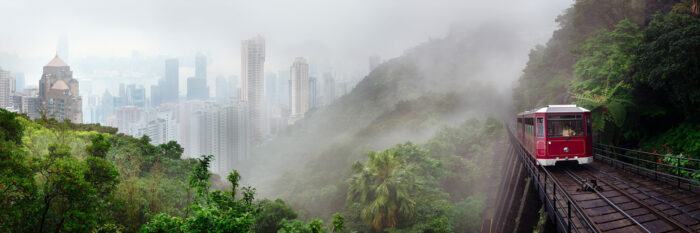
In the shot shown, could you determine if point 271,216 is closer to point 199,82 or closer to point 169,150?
point 169,150

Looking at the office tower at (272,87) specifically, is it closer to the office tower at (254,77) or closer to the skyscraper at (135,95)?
the office tower at (254,77)

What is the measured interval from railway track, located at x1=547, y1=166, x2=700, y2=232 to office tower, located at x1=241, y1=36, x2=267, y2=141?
315 feet

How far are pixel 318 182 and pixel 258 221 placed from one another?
26.3 meters

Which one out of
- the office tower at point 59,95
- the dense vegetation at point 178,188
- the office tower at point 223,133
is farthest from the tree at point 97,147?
the office tower at point 223,133

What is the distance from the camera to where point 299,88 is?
119375mm

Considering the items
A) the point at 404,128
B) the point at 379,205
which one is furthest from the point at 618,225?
the point at 404,128

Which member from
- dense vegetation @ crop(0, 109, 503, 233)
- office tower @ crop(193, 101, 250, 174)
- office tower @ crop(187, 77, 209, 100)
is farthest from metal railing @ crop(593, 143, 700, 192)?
office tower @ crop(187, 77, 209, 100)

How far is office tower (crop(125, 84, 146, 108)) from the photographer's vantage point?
3957 inches

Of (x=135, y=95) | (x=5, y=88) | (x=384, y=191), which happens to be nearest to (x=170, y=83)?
(x=135, y=95)

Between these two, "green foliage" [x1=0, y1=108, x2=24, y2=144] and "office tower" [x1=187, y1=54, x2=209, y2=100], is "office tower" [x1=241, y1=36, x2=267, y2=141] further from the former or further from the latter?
"green foliage" [x1=0, y1=108, x2=24, y2=144]

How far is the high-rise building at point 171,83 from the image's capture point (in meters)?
113

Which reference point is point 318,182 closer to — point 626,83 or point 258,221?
point 258,221

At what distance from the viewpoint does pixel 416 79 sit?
349ft

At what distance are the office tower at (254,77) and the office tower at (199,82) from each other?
29097 mm
